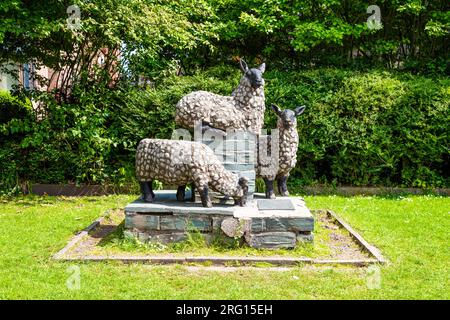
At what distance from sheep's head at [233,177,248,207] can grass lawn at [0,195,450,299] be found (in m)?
1.41

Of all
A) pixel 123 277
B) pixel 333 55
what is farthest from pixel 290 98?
pixel 123 277

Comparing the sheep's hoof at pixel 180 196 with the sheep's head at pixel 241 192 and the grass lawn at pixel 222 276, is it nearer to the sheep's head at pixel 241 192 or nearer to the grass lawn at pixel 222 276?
the sheep's head at pixel 241 192

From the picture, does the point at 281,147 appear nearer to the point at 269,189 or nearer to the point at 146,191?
the point at 269,189

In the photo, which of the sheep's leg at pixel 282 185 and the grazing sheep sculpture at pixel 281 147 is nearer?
the grazing sheep sculpture at pixel 281 147

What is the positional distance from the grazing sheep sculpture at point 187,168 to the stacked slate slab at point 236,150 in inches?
18.8

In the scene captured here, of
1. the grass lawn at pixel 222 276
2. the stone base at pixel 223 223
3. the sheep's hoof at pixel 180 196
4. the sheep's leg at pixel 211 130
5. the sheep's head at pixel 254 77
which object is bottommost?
the grass lawn at pixel 222 276

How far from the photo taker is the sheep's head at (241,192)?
7.07 m

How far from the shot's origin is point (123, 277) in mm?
5605

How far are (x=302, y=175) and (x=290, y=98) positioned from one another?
1875 mm

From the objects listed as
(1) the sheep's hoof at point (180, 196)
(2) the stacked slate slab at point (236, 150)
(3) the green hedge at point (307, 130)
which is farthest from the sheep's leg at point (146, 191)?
(3) the green hedge at point (307, 130)

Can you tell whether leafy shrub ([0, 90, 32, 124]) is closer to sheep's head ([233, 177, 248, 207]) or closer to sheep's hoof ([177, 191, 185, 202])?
sheep's hoof ([177, 191, 185, 202])

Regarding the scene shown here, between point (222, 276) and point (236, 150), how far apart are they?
2421 mm

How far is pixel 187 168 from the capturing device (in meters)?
6.81
